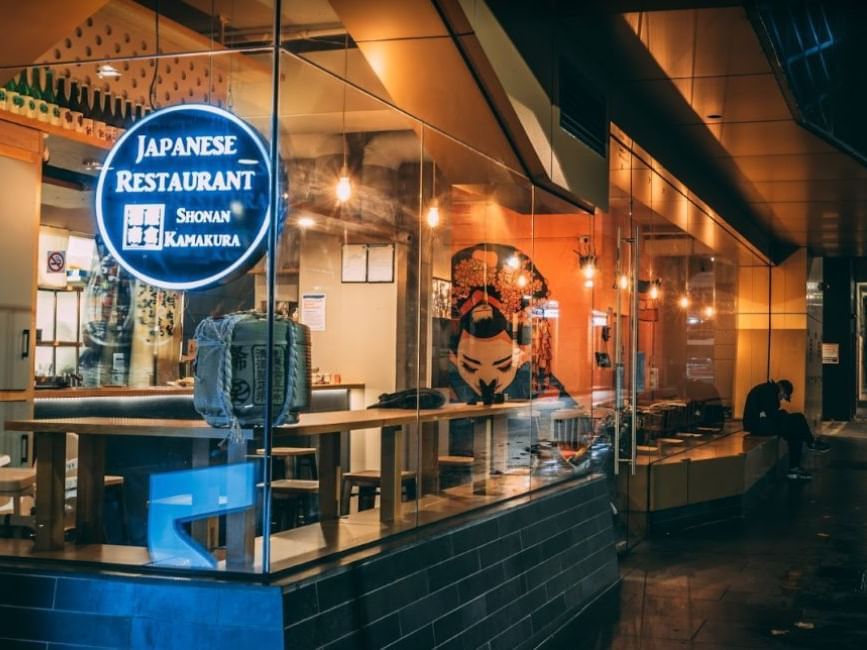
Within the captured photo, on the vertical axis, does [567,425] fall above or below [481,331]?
below

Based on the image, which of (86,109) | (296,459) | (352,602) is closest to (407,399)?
(296,459)

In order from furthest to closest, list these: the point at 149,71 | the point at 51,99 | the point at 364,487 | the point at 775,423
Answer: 1. the point at 775,423
2. the point at 51,99
3. the point at 364,487
4. the point at 149,71

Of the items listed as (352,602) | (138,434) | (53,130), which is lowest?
(352,602)

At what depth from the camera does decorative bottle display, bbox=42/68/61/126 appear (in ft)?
16.3

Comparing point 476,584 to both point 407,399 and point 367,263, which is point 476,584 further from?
point 367,263

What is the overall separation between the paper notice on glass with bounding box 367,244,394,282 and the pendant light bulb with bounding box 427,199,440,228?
0.27 metres

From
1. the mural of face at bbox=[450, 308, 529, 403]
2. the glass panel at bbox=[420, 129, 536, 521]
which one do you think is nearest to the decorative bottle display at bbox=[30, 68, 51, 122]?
the glass panel at bbox=[420, 129, 536, 521]

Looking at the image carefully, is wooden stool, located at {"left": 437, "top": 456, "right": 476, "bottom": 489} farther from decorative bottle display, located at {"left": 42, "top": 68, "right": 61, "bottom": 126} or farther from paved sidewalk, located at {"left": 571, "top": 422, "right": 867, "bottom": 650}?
decorative bottle display, located at {"left": 42, "top": 68, "right": 61, "bottom": 126}

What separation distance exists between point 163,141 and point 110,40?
183cm

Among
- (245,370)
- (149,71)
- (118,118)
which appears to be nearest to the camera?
(245,370)

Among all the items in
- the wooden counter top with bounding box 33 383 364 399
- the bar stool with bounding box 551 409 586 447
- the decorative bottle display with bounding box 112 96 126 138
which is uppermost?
the decorative bottle display with bounding box 112 96 126 138

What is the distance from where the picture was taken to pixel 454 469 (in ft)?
19.5

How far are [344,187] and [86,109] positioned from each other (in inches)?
46.3

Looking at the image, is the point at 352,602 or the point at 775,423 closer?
the point at 352,602
